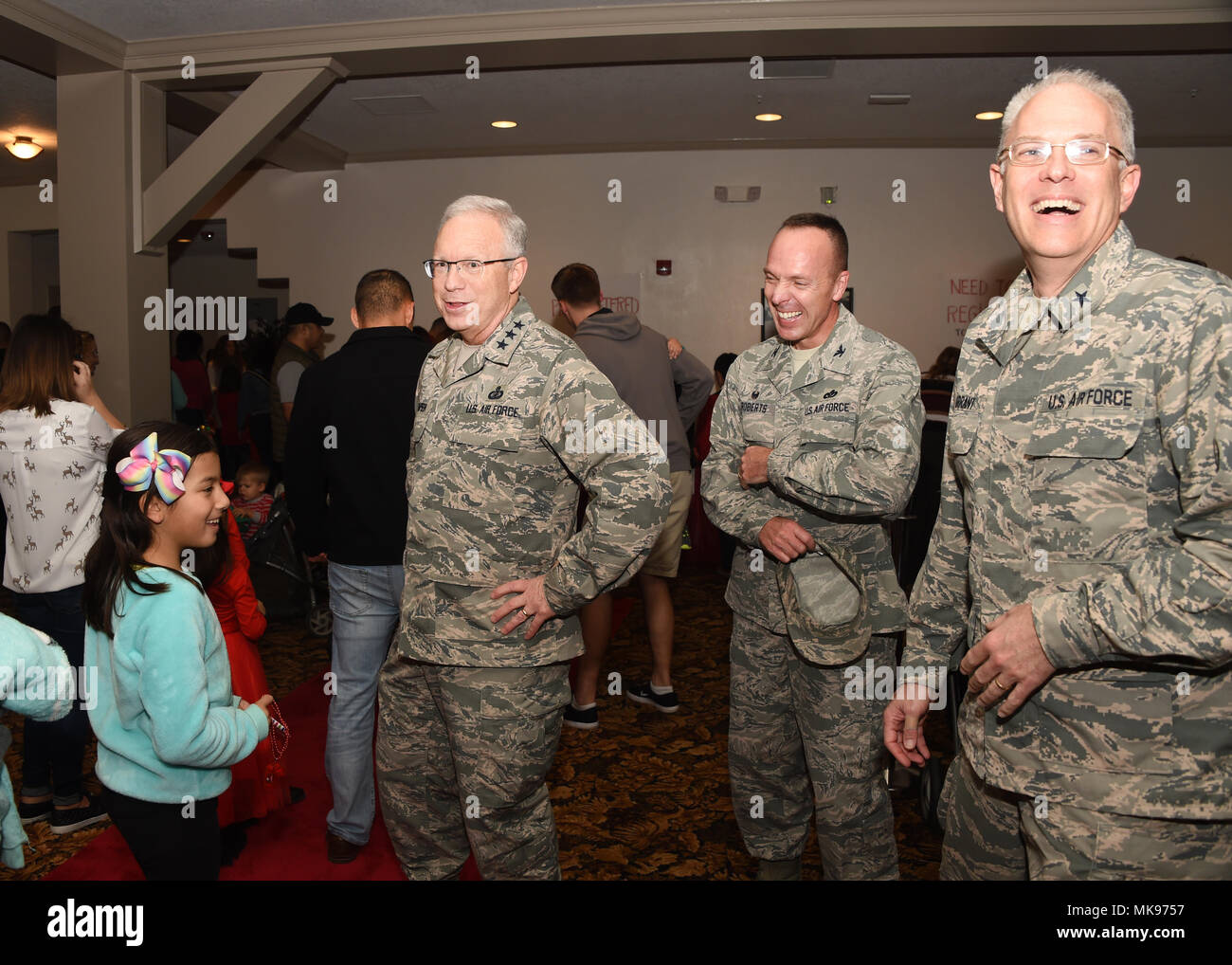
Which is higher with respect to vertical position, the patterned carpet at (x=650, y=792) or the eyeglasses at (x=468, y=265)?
the eyeglasses at (x=468, y=265)

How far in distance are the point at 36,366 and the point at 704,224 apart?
232 inches

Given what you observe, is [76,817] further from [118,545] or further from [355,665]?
[118,545]

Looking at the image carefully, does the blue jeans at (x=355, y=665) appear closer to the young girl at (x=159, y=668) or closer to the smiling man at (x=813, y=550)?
the young girl at (x=159, y=668)

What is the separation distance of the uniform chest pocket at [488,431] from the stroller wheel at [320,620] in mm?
3341

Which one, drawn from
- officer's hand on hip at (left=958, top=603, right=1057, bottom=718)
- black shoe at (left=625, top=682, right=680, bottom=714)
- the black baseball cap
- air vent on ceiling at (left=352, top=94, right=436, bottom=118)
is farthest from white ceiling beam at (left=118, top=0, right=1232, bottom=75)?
officer's hand on hip at (left=958, top=603, right=1057, bottom=718)

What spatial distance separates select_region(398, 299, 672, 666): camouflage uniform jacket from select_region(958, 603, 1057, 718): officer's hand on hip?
765mm

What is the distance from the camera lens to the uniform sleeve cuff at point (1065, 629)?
1221 mm

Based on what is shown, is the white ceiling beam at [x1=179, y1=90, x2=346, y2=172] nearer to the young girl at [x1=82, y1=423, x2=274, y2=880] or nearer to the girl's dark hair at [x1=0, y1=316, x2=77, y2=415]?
the girl's dark hair at [x1=0, y1=316, x2=77, y2=415]

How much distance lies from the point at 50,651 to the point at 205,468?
77 centimetres

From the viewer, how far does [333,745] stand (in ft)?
9.12

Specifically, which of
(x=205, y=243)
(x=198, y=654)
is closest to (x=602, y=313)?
(x=198, y=654)

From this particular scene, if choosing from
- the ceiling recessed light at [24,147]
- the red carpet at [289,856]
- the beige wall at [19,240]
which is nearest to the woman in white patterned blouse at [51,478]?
the red carpet at [289,856]

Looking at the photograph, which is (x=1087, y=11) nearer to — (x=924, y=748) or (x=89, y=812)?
(x=924, y=748)

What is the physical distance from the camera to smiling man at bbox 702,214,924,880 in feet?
6.91
